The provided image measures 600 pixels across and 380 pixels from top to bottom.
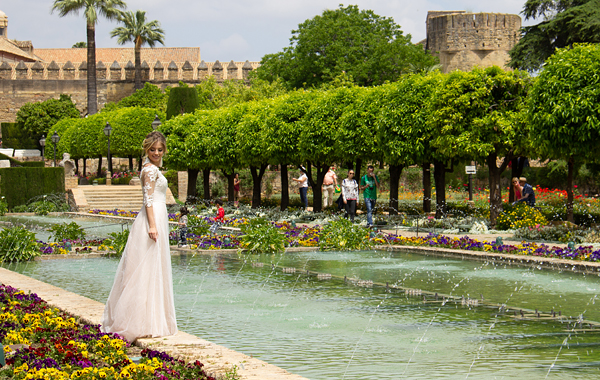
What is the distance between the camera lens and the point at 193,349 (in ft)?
14.7

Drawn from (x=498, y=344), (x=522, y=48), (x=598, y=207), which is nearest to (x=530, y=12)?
(x=522, y=48)

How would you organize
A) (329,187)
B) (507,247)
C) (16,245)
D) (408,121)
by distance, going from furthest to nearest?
1. (329,187)
2. (408,121)
3. (507,247)
4. (16,245)

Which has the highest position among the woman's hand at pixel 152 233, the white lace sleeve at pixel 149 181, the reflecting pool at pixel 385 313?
the white lace sleeve at pixel 149 181

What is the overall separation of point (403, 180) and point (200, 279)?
27.1 m

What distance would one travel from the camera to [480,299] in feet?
23.4

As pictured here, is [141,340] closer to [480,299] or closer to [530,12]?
[480,299]

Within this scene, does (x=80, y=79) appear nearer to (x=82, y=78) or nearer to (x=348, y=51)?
(x=82, y=78)

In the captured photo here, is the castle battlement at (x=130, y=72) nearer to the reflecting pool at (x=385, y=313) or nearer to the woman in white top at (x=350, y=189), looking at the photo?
the woman in white top at (x=350, y=189)

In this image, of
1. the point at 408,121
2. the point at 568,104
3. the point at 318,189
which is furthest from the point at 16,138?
the point at 568,104

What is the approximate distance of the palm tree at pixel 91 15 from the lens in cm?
4838

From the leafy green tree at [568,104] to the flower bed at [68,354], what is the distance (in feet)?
31.6

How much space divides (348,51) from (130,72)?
29.6 metres

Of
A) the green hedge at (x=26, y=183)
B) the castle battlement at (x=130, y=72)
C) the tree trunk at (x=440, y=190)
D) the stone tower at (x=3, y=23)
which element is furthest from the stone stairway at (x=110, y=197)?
the stone tower at (x=3, y=23)

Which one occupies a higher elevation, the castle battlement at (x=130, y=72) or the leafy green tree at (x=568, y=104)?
the castle battlement at (x=130, y=72)
